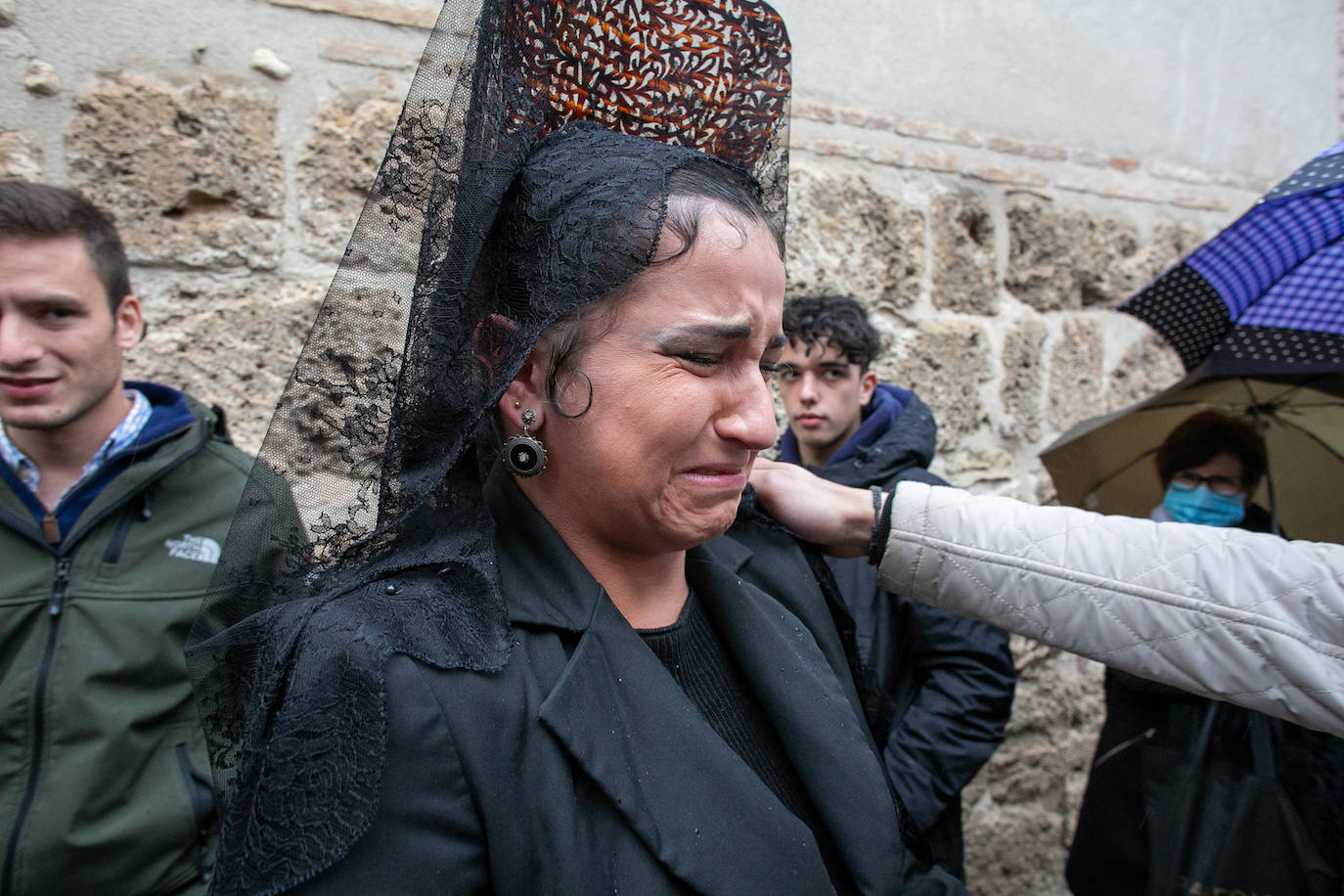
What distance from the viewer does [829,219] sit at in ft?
9.52

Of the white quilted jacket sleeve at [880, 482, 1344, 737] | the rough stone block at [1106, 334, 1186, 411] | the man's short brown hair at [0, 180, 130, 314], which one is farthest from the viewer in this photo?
the rough stone block at [1106, 334, 1186, 411]

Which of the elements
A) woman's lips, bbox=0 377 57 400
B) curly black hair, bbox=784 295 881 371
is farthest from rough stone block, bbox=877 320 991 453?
woman's lips, bbox=0 377 57 400

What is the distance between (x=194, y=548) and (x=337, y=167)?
0.99 m

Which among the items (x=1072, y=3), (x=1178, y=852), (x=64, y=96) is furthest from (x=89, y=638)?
(x=1072, y=3)

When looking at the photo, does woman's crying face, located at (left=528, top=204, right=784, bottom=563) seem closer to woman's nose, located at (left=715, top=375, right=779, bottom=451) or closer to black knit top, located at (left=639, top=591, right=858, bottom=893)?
woman's nose, located at (left=715, top=375, right=779, bottom=451)

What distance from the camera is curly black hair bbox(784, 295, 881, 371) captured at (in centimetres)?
256

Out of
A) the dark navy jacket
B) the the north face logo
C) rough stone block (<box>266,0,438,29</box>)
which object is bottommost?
the dark navy jacket

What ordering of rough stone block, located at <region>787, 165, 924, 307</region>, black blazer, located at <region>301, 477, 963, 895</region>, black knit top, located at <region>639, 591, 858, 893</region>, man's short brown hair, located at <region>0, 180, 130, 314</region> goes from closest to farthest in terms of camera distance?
black blazer, located at <region>301, 477, 963, 895</region>
black knit top, located at <region>639, 591, 858, 893</region>
man's short brown hair, located at <region>0, 180, 130, 314</region>
rough stone block, located at <region>787, 165, 924, 307</region>

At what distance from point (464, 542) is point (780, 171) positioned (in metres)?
0.81

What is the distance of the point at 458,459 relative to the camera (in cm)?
114

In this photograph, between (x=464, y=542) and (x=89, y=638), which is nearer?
(x=464, y=542)

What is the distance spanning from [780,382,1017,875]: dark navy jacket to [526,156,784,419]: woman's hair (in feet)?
3.91

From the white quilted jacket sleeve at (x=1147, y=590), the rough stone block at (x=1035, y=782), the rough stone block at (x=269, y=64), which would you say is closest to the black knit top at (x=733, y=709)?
the white quilted jacket sleeve at (x=1147, y=590)

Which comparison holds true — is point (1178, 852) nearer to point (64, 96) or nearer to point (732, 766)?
point (732, 766)
